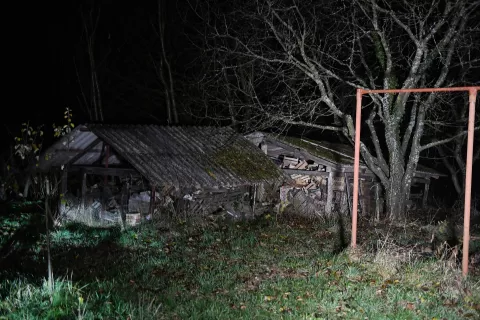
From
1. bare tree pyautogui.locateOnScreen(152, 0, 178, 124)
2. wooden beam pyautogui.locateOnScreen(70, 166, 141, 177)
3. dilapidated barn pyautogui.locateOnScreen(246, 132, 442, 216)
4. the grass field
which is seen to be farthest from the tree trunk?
bare tree pyautogui.locateOnScreen(152, 0, 178, 124)

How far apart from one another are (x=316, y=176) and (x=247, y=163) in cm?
363

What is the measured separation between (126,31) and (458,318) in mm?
28652

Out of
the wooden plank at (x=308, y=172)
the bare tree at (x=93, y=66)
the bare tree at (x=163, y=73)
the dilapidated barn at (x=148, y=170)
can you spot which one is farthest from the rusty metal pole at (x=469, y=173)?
the bare tree at (x=93, y=66)

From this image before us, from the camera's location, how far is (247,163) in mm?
17547

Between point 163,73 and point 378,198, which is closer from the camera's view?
point 378,198

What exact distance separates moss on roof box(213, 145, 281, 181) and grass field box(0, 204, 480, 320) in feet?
13.2

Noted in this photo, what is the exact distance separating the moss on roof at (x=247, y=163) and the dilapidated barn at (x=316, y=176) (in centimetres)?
118

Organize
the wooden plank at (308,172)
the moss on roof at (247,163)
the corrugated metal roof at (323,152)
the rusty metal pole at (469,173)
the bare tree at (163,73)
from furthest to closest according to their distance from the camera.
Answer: the bare tree at (163,73), the wooden plank at (308,172), the corrugated metal roof at (323,152), the moss on roof at (247,163), the rusty metal pole at (469,173)

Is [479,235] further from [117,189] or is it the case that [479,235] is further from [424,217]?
[117,189]

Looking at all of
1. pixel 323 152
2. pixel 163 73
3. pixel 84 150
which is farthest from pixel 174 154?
pixel 163 73

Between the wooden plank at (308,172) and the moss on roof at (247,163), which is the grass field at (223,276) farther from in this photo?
the wooden plank at (308,172)

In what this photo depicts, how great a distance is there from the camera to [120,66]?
1280 inches

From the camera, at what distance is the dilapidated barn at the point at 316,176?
1928 centimetres

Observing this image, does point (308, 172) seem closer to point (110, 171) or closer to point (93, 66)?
point (110, 171)
